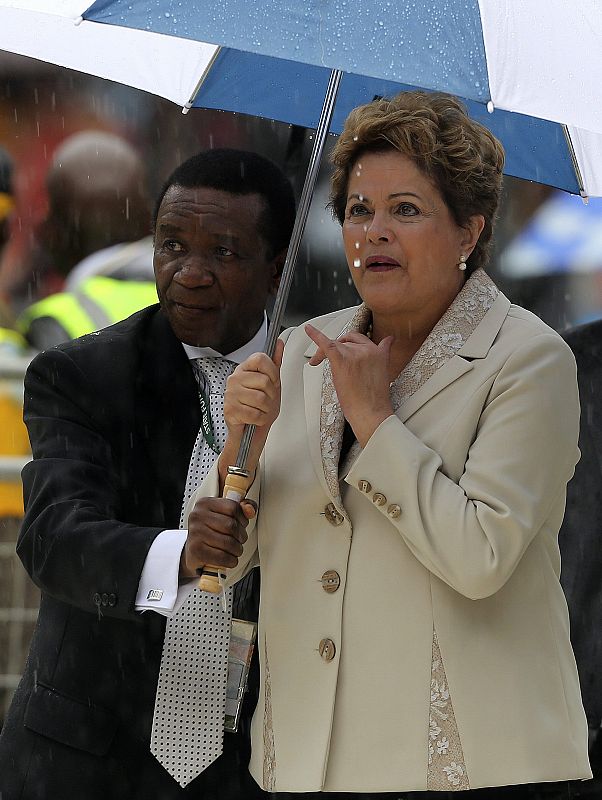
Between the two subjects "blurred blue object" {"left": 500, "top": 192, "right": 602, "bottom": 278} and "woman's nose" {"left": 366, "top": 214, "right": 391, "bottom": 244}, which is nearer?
"woman's nose" {"left": 366, "top": 214, "right": 391, "bottom": 244}

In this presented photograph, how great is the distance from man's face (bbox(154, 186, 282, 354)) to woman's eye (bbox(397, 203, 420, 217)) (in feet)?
2.22

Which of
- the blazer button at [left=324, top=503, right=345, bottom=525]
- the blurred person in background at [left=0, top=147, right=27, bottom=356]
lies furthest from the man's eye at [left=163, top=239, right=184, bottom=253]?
the blurred person in background at [left=0, top=147, right=27, bottom=356]

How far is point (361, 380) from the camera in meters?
2.77

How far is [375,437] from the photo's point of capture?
106 inches

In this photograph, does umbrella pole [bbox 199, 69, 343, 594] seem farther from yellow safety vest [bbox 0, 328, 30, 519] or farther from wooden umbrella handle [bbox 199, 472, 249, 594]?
yellow safety vest [bbox 0, 328, 30, 519]

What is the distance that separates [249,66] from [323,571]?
165cm

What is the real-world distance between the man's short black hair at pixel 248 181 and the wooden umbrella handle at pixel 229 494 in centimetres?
95

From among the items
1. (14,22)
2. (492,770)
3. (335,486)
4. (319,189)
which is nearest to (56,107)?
(319,189)

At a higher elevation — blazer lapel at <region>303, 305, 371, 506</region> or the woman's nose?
the woman's nose

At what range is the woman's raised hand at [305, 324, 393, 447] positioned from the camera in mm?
2740

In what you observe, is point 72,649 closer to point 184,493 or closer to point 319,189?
point 184,493

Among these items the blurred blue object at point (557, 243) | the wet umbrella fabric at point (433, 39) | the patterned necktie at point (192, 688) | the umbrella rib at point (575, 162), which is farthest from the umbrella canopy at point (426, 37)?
the blurred blue object at point (557, 243)

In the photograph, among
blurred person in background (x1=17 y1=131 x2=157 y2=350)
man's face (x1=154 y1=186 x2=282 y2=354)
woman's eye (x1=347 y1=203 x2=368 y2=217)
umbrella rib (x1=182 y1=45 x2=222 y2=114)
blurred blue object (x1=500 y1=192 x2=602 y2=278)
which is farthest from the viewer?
blurred blue object (x1=500 y1=192 x2=602 y2=278)

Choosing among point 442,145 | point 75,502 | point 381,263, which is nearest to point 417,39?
point 442,145
